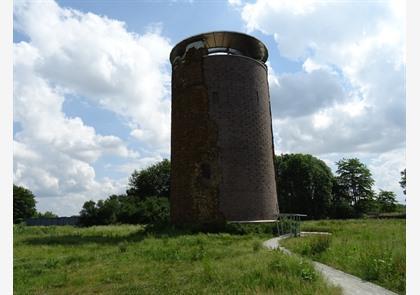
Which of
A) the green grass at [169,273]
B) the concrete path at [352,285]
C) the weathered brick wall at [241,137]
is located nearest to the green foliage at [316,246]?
the green grass at [169,273]

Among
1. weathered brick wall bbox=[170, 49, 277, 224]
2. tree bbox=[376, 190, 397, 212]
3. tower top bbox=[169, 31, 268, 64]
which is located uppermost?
tower top bbox=[169, 31, 268, 64]

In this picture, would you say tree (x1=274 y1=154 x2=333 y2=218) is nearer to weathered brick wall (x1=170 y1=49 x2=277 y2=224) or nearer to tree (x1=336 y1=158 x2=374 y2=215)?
tree (x1=336 y1=158 x2=374 y2=215)

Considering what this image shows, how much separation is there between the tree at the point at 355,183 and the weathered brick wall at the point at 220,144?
42.8 m

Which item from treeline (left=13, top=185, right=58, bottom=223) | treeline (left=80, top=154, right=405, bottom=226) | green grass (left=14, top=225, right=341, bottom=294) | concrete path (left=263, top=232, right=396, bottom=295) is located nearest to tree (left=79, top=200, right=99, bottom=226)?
treeline (left=80, top=154, right=405, bottom=226)

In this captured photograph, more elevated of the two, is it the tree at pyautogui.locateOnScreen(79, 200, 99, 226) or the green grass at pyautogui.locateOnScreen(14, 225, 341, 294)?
the green grass at pyautogui.locateOnScreen(14, 225, 341, 294)

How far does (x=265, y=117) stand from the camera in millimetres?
24594

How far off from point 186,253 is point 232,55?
1432 centimetres

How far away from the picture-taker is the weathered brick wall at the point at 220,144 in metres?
22.3

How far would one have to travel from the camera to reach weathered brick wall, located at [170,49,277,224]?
22266mm

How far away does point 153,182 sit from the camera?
64.6 metres

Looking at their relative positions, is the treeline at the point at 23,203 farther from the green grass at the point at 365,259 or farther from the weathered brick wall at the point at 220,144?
the green grass at the point at 365,259

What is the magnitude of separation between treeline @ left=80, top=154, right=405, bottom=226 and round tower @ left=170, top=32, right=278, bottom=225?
62.9ft
